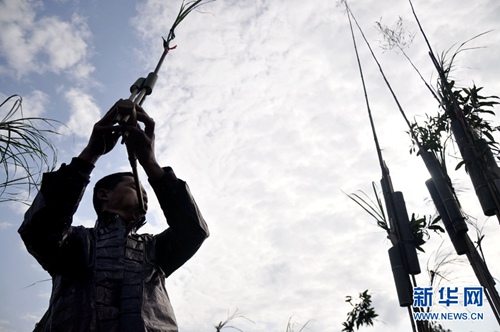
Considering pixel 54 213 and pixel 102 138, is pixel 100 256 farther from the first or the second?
pixel 102 138

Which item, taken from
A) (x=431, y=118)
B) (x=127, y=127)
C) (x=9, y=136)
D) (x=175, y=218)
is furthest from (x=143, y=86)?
(x=431, y=118)

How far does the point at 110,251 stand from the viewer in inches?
67.6

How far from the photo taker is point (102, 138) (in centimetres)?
159

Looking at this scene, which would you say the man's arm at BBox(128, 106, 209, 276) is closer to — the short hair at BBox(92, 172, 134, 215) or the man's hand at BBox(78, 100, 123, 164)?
the man's hand at BBox(78, 100, 123, 164)

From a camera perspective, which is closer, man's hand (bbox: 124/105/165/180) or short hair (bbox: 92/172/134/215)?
man's hand (bbox: 124/105/165/180)

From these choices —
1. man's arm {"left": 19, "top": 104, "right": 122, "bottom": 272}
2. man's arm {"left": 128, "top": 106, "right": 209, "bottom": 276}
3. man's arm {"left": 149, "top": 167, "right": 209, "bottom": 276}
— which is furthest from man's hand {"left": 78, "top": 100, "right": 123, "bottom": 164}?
man's arm {"left": 149, "top": 167, "right": 209, "bottom": 276}

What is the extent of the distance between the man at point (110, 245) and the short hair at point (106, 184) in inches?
4.4

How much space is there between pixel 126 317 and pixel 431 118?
4.85 metres

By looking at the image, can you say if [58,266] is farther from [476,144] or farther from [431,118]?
[431,118]

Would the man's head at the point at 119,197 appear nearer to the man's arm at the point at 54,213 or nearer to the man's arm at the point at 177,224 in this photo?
the man's arm at the point at 177,224

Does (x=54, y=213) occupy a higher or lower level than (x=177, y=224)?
lower

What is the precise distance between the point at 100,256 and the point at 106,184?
502mm

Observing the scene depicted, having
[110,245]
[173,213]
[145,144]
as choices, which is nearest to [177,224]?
[173,213]

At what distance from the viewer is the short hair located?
2.03m
